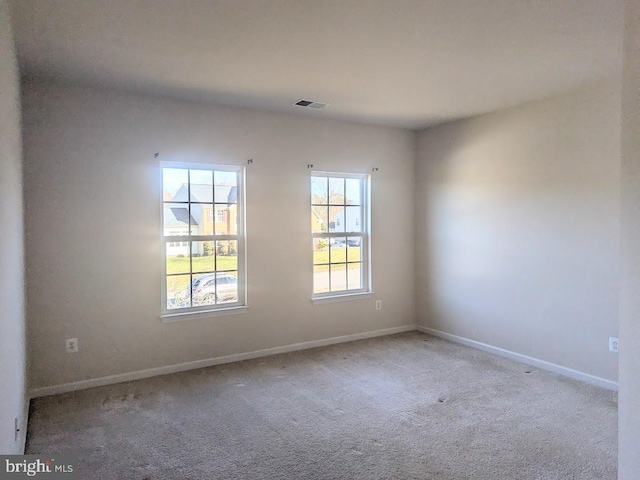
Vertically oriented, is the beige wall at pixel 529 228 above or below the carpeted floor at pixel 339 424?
above

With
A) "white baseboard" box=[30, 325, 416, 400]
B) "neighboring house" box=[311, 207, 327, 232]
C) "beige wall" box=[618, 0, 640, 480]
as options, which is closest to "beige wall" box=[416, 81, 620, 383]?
"white baseboard" box=[30, 325, 416, 400]

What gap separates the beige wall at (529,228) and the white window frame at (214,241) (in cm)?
246

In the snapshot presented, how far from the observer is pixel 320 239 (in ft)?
16.4

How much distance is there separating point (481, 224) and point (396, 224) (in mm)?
1125

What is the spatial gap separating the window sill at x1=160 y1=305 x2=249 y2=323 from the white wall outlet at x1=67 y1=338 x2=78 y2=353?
72 cm

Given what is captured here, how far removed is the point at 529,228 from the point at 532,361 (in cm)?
135

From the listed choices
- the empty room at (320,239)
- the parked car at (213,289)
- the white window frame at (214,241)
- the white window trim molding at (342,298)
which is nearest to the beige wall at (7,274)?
the empty room at (320,239)

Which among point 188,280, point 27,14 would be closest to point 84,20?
point 27,14

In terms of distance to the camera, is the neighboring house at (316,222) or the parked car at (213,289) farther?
the neighboring house at (316,222)

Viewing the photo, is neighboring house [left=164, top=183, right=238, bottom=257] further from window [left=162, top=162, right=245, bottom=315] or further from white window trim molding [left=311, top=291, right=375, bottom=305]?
white window trim molding [left=311, top=291, right=375, bottom=305]

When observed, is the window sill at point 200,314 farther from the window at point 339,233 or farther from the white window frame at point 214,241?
the window at point 339,233

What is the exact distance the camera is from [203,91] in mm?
3781

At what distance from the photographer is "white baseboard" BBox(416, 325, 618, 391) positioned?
3618 millimetres

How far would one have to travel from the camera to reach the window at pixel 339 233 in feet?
16.3
